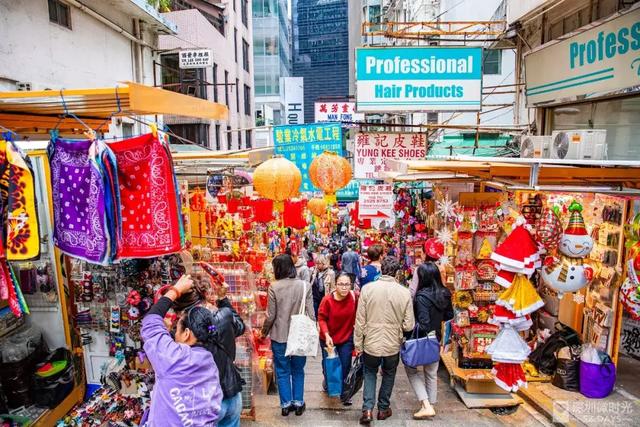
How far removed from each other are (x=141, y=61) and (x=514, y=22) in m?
10.6

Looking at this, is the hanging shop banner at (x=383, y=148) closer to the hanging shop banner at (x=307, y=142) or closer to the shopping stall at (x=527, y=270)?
the hanging shop banner at (x=307, y=142)

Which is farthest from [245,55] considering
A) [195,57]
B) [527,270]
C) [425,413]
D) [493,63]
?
[425,413]

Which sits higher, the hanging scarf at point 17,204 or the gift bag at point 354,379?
the hanging scarf at point 17,204

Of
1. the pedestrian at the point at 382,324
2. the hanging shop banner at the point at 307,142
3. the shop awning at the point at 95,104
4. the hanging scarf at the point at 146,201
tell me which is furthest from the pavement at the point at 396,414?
the hanging shop banner at the point at 307,142

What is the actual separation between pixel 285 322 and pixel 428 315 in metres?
1.71

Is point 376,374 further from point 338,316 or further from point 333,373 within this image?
point 338,316

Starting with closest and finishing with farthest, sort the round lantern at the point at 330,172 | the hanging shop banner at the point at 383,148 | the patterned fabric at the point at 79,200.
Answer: the patterned fabric at the point at 79,200 < the round lantern at the point at 330,172 < the hanging shop banner at the point at 383,148

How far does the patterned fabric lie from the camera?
3414mm

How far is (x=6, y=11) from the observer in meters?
8.38

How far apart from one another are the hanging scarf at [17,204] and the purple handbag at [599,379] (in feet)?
21.6

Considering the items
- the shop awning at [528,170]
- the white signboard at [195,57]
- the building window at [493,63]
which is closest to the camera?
the shop awning at [528,170]

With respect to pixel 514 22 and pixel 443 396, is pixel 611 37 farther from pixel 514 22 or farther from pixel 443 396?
pixel 443 396

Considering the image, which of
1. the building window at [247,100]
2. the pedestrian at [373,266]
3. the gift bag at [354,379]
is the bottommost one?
the gift bag at [354,379]

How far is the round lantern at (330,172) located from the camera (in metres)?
8.27
